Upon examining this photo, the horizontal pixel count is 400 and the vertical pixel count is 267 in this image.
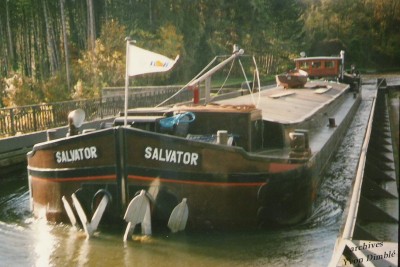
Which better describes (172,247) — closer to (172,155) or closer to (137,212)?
(137,212)

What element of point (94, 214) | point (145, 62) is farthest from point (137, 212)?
point (145, 62)

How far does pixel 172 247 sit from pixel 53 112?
11861 millimetres

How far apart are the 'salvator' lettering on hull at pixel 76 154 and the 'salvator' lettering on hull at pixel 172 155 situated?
2.99ft

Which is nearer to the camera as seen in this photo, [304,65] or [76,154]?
[76,154]

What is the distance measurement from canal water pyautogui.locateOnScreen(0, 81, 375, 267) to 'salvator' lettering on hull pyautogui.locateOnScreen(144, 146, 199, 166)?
118 cm

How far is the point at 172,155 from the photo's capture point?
843 cm

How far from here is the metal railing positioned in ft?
56.3

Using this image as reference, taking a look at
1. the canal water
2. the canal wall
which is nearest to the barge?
the canal water

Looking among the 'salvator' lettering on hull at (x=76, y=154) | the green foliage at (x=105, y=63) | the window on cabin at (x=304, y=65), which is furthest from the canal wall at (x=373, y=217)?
the green foliage at (x=105, y=63)

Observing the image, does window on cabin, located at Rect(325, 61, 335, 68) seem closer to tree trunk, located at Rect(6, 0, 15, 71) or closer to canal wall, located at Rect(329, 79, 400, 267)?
canal wall, located at Rect(329, 79, 400, 267)

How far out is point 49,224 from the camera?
373 inches

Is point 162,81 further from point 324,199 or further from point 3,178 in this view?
point 324,199

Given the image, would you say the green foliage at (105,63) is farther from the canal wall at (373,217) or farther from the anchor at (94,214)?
the anchor at (94,214)

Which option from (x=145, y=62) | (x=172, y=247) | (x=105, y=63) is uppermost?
(x=145, y=62)
